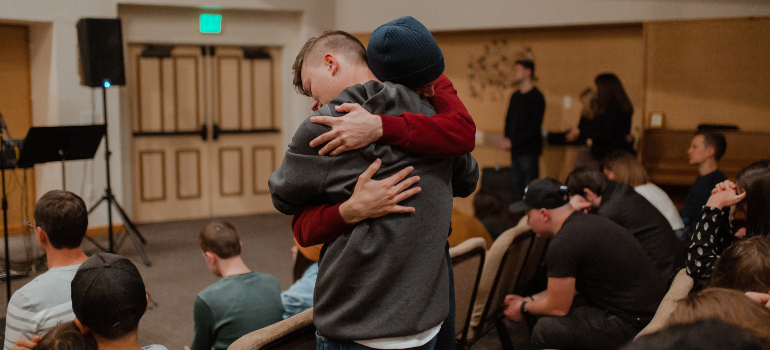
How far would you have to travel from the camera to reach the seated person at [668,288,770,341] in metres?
0.99

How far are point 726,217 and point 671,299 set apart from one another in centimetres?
56

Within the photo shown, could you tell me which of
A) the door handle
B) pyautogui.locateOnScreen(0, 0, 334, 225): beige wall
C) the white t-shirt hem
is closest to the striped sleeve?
the white t-shirt hem

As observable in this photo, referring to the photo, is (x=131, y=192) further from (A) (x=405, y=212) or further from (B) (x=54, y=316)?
(A) (x=405, y=212)

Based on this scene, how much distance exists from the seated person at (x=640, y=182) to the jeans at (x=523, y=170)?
1.86 meters

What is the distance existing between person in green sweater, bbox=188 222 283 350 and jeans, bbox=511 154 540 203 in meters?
3.69

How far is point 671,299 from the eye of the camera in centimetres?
183

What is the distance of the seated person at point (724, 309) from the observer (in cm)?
99

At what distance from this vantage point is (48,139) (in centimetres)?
402

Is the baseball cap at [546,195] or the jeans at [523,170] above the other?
the baseball cap at [546,195]

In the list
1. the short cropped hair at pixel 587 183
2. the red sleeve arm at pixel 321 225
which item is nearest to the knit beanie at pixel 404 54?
the red sleeve arm at pixel 321 225

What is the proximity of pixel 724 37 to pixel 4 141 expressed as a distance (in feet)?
16.8

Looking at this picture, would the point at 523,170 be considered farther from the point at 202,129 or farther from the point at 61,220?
the point at 61,220

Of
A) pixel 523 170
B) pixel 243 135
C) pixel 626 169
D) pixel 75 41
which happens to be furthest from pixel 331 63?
pixel 243 135

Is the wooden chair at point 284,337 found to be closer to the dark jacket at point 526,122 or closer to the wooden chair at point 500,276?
the wooden chair at point 500,276
